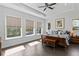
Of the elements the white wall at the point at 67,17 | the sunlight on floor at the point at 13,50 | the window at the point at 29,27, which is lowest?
the sunlight on floor at the point at 13,50

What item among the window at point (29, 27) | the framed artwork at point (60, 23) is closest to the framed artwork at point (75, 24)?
the framed artwork at point (60, 23)

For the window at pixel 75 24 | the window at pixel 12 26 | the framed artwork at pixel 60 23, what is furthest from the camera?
the framed artwork at pixel 60 23

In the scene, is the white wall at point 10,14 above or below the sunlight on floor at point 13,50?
above

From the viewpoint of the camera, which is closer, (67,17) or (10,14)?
(10,14)

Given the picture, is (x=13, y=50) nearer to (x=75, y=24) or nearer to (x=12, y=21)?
(x=12, y=21)

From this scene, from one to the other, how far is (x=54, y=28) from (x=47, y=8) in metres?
1.24

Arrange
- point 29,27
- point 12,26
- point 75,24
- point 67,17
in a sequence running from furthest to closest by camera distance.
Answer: point 67,17, point 75,24, point 29,27, point 12,26

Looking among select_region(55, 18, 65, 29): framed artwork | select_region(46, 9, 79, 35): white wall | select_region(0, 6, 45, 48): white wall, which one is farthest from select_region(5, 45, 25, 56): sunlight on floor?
select_region(55, 18, 65, 29): framed artwork

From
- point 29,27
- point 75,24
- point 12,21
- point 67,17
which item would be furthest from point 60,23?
point 12,21

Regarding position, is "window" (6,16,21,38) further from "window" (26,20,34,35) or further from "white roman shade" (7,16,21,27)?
"window" (26,20,34,35)

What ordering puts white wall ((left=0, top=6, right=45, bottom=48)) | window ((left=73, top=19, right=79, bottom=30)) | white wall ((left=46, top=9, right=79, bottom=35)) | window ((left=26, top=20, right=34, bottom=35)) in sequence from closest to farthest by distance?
white wall ((left=0, top=6, right=45, bottom=48)) → window ((left=26, top=20, right=34, bottom=35)) → window ((left=73, top=19, right=79, bottom=30)) → white wall ((left=46, top=9, right=79, bottom=35))

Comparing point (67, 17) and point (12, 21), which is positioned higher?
point (67, 17)

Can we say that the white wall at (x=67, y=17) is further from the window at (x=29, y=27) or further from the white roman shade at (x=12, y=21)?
the white roman shade at (x=12, y=21)

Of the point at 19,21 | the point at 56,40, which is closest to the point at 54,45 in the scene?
the point at 56,40
